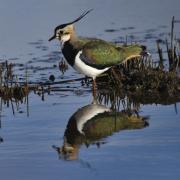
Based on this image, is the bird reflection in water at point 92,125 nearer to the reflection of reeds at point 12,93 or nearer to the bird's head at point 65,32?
the reflection of reeds at point 12,93

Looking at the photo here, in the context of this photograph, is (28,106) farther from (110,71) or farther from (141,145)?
(141,145)

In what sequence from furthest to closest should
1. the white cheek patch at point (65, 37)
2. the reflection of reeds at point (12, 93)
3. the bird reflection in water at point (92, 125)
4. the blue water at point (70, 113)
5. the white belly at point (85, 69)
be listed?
1. the white cheek patch at point (65, 37)
2. the white belly at point (85, 69)
3. the reflection of reeds at point (12, 93)
4. the bird reflection in water at point (92, 125)
5. the blue water at point (70, 113)

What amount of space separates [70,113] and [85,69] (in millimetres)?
1065

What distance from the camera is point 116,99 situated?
34.2 ft

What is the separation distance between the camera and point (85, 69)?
10.8 metres

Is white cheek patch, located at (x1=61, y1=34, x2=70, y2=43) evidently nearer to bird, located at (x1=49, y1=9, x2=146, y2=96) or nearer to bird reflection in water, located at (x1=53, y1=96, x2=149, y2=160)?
bird, located at (x1=49, y1=9, x2=146, y2=96)

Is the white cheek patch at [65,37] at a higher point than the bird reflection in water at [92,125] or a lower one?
higher

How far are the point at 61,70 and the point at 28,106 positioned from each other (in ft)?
6.58

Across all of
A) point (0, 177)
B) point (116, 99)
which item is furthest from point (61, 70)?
point (0, 177)

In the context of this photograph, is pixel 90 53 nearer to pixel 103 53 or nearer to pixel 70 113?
pixel 103 53

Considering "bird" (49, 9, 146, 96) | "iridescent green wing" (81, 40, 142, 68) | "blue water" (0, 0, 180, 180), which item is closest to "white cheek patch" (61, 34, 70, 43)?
"bird" (49, 9, 146, 96)

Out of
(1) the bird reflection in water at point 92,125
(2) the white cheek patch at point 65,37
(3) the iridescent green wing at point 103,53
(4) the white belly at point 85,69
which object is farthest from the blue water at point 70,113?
(2) the white cheek patch at point 65,37

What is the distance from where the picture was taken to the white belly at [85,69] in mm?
10719

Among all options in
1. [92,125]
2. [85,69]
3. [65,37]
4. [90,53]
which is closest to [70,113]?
[92,125]
